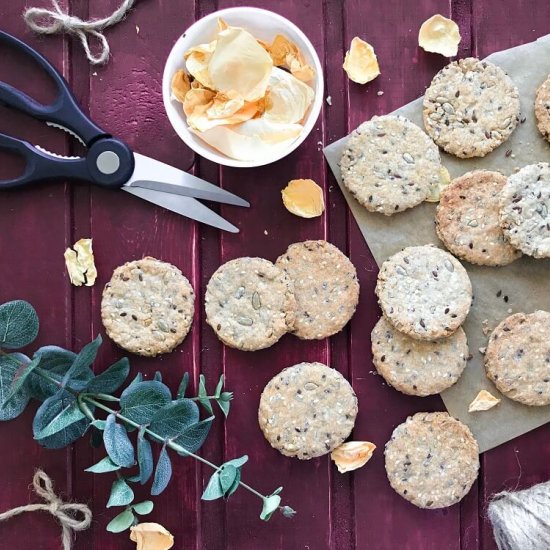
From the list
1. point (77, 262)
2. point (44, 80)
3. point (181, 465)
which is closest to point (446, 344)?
point (181, 465)

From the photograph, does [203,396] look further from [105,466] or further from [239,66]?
[239,66]

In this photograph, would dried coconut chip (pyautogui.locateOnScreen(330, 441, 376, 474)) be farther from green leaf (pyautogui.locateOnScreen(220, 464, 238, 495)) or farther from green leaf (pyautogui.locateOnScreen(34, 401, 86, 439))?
green leaf (pyautogui.locateOnScreen(34, 401, 86, 439))

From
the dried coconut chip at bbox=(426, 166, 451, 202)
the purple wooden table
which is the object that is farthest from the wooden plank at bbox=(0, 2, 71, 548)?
the dried coconut chip at bbox=(426, 166, 451, 202)

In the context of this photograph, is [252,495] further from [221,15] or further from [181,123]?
[221,15]

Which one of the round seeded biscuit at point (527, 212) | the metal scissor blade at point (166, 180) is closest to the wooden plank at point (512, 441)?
the round seeded biscuit at point (527, 212)

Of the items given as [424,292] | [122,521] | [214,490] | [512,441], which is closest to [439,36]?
[424,292]

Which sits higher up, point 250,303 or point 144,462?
point 250,303
